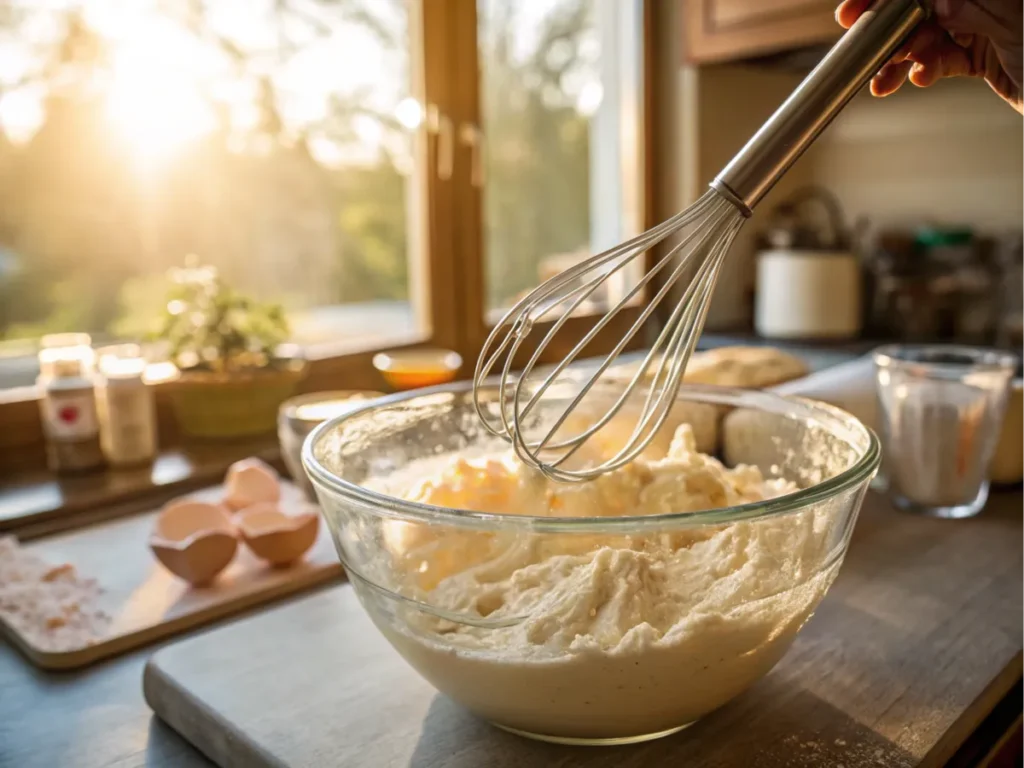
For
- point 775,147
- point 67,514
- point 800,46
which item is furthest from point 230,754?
point 800,46

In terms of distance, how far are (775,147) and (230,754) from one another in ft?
1.26

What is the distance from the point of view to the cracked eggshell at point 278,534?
65 centimetres

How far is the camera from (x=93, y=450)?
0.93m

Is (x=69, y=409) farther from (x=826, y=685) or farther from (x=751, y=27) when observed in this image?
(x=751, y=27)

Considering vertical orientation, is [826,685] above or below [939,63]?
below

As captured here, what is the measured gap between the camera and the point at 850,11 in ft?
1.67

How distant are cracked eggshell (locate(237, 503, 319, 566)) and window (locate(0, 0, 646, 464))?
54cm

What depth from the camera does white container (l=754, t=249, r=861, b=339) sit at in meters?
1.62

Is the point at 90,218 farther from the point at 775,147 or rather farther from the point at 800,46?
the point at 800,46

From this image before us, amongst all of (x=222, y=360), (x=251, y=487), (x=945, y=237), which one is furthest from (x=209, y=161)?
(x=945, y=237)

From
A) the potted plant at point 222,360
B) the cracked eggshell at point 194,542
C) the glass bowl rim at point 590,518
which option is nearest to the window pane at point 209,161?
the potted plant at point 222,360

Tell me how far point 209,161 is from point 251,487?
60 cm

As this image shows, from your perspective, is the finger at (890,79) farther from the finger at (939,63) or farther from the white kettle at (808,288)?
the white kettle at (808,288)

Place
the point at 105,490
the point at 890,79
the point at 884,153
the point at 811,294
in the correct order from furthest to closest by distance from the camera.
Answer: the point at 884,153
the point at 811,294
the point at 105,490
the point at 890,79
